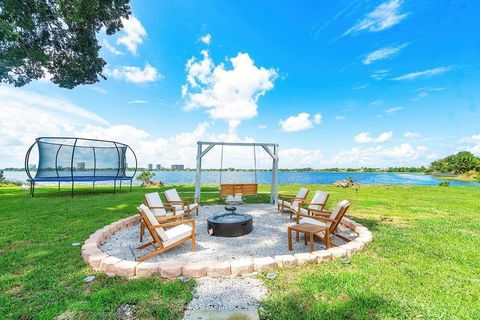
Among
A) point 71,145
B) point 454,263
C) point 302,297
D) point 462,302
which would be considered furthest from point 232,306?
point 71,145

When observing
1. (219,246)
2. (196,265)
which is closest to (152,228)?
(196,265)

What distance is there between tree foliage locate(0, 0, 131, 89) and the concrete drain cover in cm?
1090

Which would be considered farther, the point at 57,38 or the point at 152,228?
the point at 57,38

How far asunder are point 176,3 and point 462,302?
41.7 ft

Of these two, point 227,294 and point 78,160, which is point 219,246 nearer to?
point 227,294

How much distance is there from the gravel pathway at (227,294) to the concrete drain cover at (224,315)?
8cm

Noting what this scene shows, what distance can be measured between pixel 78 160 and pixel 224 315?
1307 centimetres

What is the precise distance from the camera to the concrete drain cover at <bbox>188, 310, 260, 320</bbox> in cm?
222

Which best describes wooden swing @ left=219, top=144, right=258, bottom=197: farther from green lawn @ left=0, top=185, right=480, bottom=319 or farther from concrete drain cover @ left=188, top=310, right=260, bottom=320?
concrete drain cover @ left=188, top=310, right=260, bottom=320

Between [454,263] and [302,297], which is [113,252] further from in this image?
[454,263]

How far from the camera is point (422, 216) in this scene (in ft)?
21.5

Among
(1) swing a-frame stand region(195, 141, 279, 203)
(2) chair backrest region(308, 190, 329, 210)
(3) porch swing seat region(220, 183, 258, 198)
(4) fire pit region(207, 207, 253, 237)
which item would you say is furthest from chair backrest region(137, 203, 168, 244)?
(3) porch swing seat region(220, 183, 258, 198)

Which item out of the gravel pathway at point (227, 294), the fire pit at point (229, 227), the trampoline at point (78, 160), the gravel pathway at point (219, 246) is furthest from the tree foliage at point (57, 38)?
the gravel pathway at point (227, 294)

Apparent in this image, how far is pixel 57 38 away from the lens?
10172 mm
